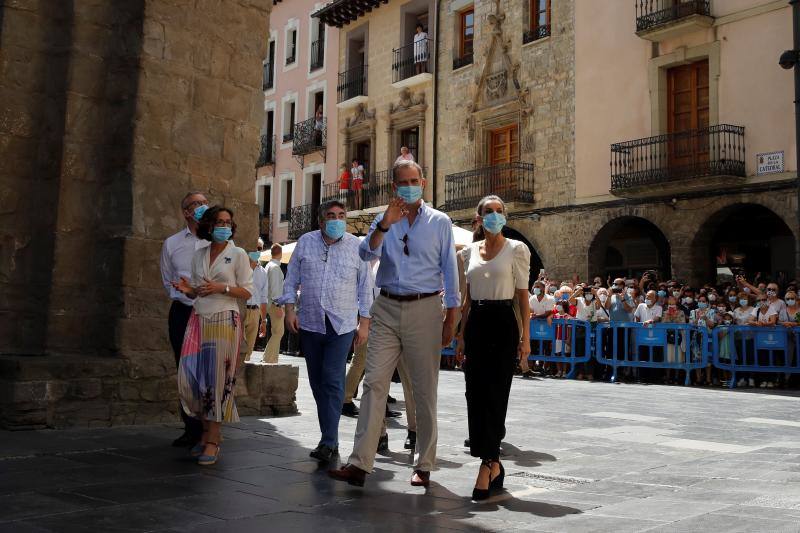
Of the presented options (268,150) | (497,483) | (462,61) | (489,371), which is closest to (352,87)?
(462,61)

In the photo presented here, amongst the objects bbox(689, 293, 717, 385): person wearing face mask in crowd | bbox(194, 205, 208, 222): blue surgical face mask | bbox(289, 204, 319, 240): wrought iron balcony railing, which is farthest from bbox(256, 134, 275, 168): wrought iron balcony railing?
bbox(194, 205, 208, 222): blue surgical face mask

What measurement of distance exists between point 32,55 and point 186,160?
57.8 inches

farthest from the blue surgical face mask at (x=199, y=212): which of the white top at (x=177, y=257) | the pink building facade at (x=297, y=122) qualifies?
the pink building facade at (x=297, y=122)

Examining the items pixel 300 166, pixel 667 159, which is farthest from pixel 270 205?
pixel 667 159

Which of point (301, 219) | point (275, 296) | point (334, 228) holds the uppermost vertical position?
point (301, 219)

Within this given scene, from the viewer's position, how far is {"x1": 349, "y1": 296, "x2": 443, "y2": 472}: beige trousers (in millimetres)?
4848

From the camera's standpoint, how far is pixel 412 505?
4.39 m

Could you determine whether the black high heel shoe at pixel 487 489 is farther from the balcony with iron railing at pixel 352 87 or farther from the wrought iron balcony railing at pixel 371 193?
the balcony with iron railing at pixel 352 87

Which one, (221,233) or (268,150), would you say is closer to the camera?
(221,233)

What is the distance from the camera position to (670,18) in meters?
19.0

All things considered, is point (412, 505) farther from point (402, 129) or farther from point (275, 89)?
point (275, 89)

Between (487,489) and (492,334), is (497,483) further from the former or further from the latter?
(492,334)

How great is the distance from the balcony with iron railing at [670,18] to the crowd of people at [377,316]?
14.3 meters

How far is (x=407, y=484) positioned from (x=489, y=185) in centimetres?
1898
